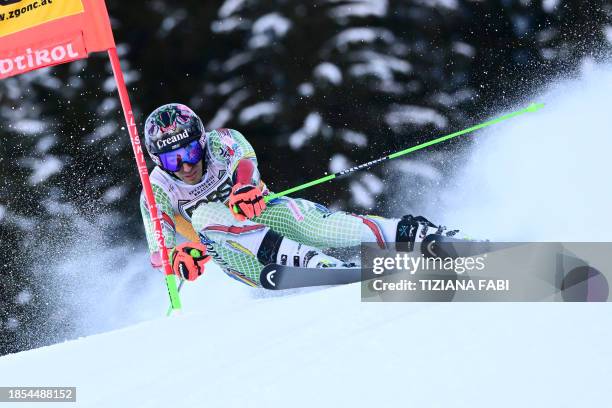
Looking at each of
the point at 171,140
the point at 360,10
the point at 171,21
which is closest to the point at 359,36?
the point at 360,10

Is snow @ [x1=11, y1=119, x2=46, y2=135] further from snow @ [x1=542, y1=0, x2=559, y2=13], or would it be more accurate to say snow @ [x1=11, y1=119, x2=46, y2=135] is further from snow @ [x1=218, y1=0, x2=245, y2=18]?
snow @ [x1=542, y1=0, x2=559, y2=13]

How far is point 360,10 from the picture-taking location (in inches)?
244

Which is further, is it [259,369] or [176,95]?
[176,95]

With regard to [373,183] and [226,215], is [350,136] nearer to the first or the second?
[373,183]

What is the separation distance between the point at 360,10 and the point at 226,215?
3.07 m

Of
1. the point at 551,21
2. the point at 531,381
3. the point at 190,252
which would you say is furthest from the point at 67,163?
the point at 531,381

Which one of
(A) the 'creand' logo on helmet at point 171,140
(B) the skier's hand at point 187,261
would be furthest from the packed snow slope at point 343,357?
(A) the 'creand' logo on helmet at point 171,140

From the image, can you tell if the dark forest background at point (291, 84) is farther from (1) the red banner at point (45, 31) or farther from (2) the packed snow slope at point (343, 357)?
(2) the packed snow slope at point (343, 357)

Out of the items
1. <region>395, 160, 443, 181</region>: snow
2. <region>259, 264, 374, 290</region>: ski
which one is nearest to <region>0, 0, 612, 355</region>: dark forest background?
<region>395, 160, 443, 181</region>: snow

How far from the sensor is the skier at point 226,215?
360 cm

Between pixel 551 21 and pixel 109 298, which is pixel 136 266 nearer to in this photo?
pixel 109 298

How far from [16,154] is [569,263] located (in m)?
5.04

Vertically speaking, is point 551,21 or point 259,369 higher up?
point 551,21

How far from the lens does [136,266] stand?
619 centimetres
